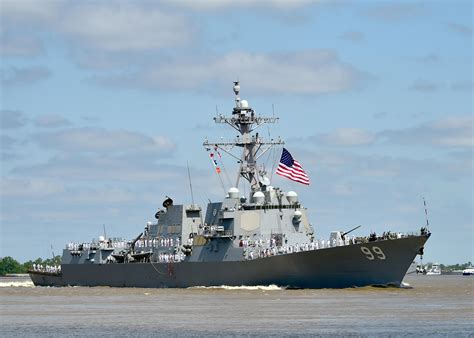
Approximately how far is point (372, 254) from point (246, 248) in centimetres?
838

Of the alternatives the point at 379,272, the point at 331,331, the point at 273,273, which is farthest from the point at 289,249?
the point at 331,331

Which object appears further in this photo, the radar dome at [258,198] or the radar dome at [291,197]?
the radar dome at [291,197]

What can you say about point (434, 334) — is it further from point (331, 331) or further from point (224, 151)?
point (224, 151)

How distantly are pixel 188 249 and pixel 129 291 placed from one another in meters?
4.21

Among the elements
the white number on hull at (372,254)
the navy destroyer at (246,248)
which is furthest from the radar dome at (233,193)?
the white number on hull at (372,254)

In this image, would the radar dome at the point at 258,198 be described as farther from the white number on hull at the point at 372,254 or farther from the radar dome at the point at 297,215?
the white number on hull at the point at 372,254

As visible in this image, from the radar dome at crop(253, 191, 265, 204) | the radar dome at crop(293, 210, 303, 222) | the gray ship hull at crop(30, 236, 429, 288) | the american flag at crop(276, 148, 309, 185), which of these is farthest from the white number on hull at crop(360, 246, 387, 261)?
the radar dome at crop(253, 191, 265, 204)

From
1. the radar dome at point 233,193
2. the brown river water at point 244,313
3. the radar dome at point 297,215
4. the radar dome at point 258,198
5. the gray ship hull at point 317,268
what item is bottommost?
the brown river water at point 244,313

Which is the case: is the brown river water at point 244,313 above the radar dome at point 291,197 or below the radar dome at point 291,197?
below

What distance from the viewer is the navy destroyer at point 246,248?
5919 cm

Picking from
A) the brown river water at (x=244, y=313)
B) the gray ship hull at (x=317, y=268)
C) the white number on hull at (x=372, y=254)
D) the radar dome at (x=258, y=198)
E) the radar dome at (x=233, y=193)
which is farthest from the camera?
the radar dome at (x=233, y=193)

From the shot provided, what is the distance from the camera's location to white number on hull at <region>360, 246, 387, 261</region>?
191 feet

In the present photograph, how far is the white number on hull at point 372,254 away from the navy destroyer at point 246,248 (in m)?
0.05

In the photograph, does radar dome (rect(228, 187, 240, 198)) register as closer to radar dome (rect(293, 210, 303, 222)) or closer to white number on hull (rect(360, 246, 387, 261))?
radar dome (rect(293, 210, 303, 222))
